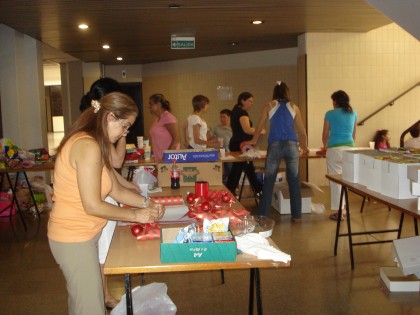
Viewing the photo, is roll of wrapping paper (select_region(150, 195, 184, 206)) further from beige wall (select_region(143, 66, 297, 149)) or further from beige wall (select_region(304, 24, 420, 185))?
beige wall (select_region(143, 66, 297, 149))

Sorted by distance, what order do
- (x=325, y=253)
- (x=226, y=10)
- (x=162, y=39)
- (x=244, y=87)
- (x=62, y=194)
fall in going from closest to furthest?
(x=62, y=194)
(x=325, y=253)
(x=226, y=10)
(x=162, y=39)
(x=244, y=87)

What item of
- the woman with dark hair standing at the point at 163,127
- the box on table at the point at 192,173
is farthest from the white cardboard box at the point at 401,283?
the woman with dark hair standing at the point at 163,127

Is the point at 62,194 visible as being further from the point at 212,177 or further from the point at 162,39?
the point at 162,39

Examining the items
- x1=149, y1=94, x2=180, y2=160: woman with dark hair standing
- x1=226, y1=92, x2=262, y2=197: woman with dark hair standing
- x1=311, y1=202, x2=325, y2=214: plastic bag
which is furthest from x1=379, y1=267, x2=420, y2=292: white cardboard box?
x1=226, y1=92, x2=262, y2=197: woman with dark hair standing

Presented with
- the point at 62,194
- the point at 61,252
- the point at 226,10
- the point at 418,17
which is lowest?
the point at 61,252

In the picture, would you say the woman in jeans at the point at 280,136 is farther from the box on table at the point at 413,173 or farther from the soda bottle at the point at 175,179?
the box on table at the point at 413,173

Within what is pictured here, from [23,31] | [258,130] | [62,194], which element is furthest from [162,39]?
[62,194]

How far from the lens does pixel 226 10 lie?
584cm

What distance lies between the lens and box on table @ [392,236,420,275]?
334 centimetres

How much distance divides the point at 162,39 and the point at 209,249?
22.5 ft

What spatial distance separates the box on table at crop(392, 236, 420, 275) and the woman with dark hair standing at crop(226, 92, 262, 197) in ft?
9.23

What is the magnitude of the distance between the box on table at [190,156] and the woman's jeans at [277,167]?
1.57 metres

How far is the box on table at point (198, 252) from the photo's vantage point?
74.4 inches

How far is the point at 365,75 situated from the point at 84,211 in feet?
21.8
